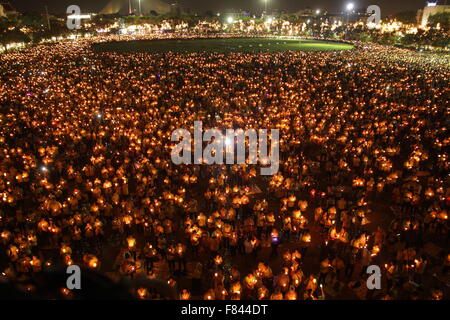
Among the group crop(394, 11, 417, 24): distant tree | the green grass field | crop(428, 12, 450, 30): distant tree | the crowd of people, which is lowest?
the crowd of people

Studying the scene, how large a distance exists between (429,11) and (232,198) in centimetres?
10460

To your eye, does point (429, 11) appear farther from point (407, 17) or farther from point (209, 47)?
point (209, 47)

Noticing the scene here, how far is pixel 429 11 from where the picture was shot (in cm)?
8894

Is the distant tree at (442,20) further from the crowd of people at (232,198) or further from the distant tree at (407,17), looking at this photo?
the crowd of people at (232,198)

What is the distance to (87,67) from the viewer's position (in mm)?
33719

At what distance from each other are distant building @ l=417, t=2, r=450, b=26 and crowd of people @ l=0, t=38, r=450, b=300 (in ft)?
276

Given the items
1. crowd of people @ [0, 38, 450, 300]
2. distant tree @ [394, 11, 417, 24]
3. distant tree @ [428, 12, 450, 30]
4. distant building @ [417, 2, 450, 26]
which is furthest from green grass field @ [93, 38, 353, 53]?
distant tree @ [394, 11, 417, 24]

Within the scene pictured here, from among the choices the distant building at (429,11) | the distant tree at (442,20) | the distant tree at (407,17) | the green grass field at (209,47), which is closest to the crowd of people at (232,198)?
the green grass field at (209,47)

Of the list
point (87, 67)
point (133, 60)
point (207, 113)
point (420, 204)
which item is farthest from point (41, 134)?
point (133, 60)

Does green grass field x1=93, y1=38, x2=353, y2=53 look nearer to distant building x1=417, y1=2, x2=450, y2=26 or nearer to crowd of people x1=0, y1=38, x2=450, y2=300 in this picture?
crowd of people x1=0, y1=38, x2=450, y2=300

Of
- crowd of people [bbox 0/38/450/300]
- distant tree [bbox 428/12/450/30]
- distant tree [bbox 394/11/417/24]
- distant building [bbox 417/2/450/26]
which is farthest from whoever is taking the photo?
distant tree [bbox 394/11/417/24]

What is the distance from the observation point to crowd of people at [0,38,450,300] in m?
7.38

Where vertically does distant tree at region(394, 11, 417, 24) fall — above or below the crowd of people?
above
